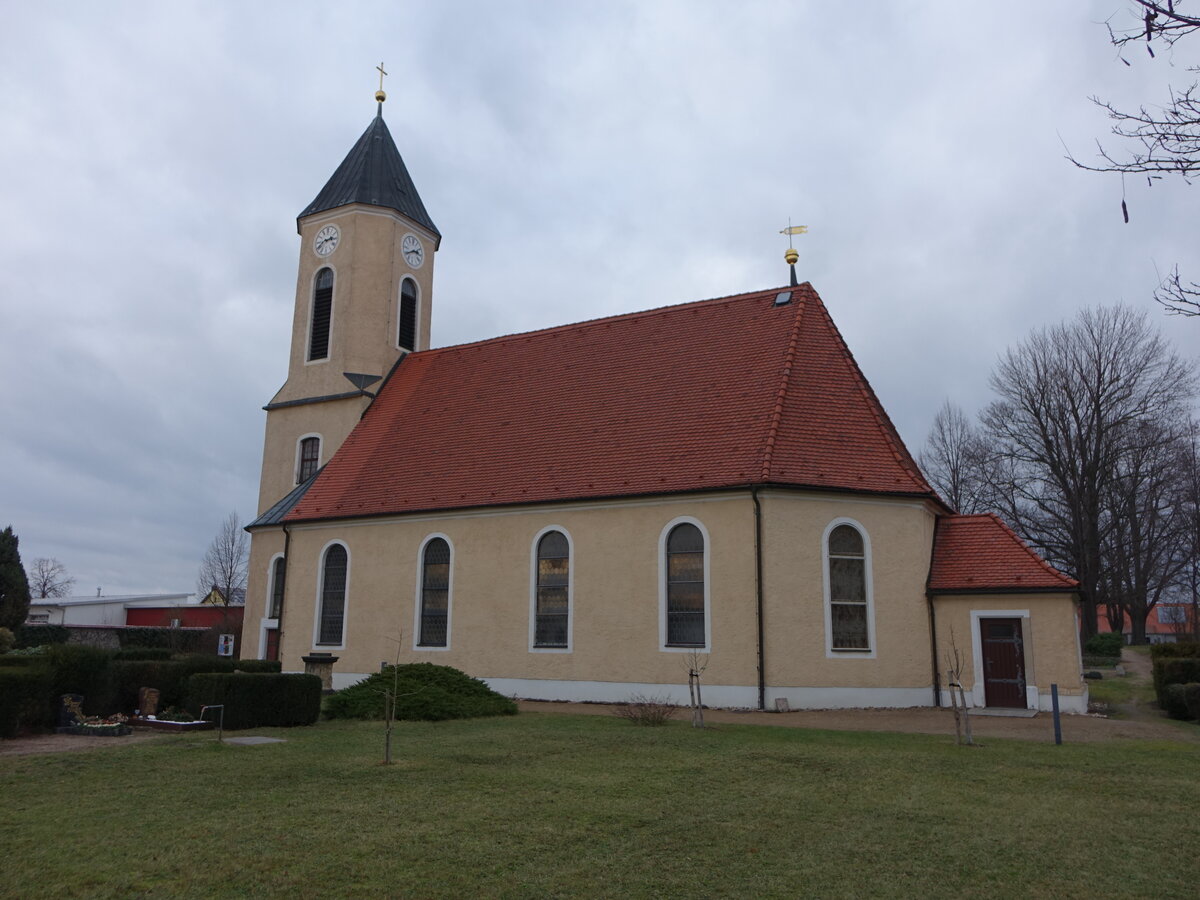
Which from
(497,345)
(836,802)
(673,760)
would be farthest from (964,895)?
(497,345)

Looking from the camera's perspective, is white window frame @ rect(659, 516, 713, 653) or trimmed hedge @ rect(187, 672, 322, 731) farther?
white window frame @ rect(659, 516, 713, 653)

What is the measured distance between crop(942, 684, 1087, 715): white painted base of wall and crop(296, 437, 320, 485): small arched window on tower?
18.8 metres

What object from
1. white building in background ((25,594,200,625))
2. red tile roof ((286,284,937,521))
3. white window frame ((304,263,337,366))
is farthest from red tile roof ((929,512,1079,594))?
white building in background ((25,594,200,625))

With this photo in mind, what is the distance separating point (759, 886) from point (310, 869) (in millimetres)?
3033

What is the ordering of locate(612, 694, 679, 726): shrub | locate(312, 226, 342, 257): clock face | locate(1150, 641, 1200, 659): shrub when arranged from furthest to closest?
1. locate(312, 226, 342, 257): clock face
2. locate(1150, 641, 1200, 659): shrub
3. locate(612, 694, 679, 726): shrub

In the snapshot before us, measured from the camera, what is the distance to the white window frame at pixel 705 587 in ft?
59.6

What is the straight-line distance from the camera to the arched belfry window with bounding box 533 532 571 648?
1997 cm

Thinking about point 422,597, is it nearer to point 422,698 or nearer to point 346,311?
point 422,698

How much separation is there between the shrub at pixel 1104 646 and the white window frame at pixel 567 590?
2478cm

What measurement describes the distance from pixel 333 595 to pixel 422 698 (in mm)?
8867

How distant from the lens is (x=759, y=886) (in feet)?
19.5

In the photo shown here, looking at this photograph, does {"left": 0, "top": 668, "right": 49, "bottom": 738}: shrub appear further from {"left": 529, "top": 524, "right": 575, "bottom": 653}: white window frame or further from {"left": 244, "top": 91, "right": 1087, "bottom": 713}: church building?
{"left": 529, "top": 524, "right": 575, "bottom": 653}: white window frame

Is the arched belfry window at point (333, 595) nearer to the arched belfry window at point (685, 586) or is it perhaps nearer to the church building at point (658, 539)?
the church building at point (658, 539)

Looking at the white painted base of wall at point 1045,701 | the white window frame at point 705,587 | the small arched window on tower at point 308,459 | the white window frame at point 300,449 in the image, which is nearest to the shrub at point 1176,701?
the white painted base of wall at point 1045,701
